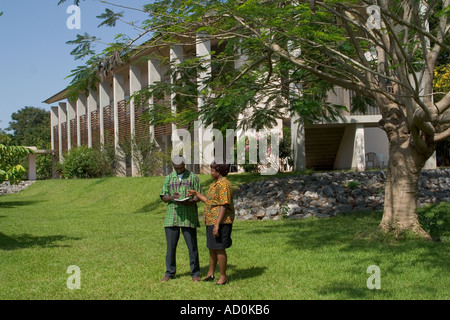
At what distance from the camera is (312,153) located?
2530 cm

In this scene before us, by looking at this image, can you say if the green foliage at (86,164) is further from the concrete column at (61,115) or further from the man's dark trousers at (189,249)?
the man's dark trousers at (189,249)

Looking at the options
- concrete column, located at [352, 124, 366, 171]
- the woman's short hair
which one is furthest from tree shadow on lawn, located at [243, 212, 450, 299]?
concrete column, located at [352, 124, 366, 171]

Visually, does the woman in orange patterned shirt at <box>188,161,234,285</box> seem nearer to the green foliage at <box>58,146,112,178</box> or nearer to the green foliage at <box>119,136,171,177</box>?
the green foliage at <box>119,136,171,177</box>

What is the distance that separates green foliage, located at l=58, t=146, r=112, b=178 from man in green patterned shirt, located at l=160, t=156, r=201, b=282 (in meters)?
28.4

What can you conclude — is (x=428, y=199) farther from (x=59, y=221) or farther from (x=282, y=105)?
(x=59, y=221)

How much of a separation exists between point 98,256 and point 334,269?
4428 mm

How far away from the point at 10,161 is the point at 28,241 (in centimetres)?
267

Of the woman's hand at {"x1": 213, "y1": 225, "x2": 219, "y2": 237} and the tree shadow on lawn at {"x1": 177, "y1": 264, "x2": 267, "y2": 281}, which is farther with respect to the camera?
the tree shadow on lawn at {"x1": 177, "y1": 264, "x2": 267, "y2": 281}

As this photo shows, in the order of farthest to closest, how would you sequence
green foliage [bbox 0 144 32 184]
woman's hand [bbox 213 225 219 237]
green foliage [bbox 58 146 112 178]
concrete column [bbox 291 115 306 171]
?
green foliage [bbox 58 146 112 178] < concrete column [bbox 291 115 306 171] < green foliage [bbox 0 144 32 184] < woman's hand [bbox 213 225 219 237]

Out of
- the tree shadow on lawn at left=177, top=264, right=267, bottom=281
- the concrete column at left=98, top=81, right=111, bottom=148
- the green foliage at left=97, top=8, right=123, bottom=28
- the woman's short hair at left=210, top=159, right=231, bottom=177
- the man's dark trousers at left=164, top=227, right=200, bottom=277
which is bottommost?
the tree shadow on lawn at left=177, top=264, right=267, bottom=281

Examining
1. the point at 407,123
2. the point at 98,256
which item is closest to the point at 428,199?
the point at 407,123

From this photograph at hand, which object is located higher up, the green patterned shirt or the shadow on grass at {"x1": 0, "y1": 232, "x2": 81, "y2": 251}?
the green patterned shirt

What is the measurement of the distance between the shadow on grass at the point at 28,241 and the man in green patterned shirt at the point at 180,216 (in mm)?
4503

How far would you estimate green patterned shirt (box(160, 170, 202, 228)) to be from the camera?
7328 millimetres
